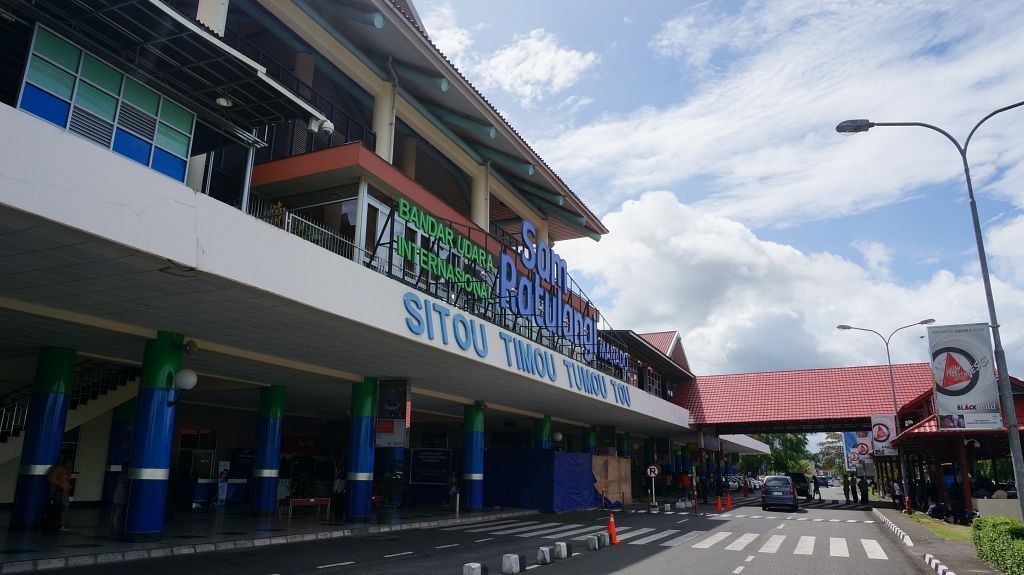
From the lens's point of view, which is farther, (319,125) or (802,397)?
(802,397)

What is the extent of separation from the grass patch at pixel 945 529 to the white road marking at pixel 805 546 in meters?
3.65

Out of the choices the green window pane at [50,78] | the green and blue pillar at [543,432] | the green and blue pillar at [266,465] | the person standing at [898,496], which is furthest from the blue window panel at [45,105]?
the person standing at [898,496]

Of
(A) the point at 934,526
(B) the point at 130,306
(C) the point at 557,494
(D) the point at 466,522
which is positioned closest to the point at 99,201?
(B) the point at 130,306

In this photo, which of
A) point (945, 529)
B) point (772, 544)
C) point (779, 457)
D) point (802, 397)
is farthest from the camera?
point (779, 457)

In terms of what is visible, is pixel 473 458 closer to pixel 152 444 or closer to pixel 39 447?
pixel 152 444

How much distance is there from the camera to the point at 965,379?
13.0 meters

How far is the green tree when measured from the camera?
105938 mm

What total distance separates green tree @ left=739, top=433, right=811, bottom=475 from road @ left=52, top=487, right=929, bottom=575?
88.2 metres

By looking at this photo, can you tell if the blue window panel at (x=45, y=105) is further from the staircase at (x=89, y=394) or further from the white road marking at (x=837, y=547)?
the white road marking at (x=837, y=547)

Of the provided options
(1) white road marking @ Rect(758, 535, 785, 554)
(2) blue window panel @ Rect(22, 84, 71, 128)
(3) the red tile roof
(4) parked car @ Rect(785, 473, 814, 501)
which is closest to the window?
(2) blue window panel @ Rect(22, 84, 71, 128)

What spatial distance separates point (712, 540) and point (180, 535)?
14134 millimetres

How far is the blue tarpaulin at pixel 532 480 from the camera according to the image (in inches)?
1174

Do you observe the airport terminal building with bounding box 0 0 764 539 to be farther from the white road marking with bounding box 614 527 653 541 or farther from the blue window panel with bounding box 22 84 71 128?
the white road marking with bounding box 614 527 653 541

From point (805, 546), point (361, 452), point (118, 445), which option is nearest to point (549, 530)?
point (361, 452)
